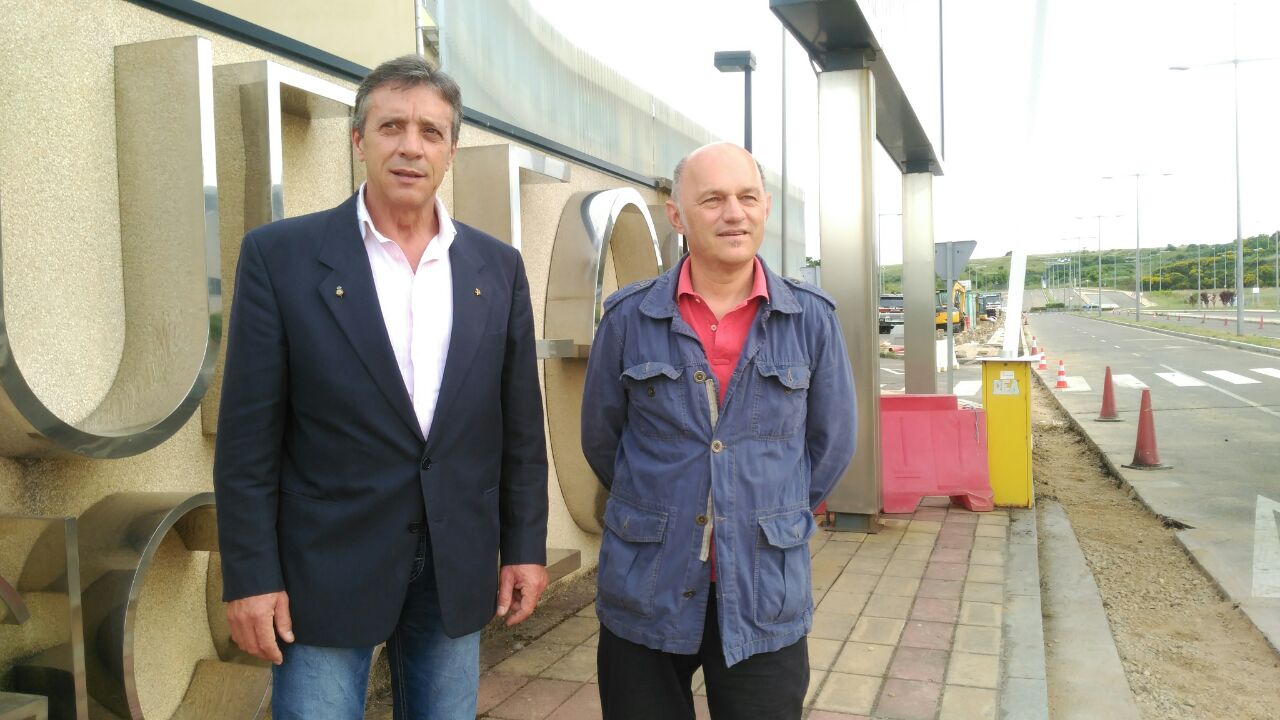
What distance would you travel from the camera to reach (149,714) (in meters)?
2.92

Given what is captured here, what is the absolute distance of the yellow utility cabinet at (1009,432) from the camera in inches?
319

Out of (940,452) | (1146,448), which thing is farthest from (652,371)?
(1146,448)

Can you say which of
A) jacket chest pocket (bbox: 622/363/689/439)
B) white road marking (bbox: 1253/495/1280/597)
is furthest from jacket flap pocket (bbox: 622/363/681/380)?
white road marking (bbox: 1253/495/1280/597)

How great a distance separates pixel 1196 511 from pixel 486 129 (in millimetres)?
6436

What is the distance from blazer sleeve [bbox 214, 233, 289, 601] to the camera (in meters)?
1.94

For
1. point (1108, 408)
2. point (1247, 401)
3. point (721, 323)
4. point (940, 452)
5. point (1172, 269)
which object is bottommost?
point (1247, 401)

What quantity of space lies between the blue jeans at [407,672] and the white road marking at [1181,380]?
19891 millimetres

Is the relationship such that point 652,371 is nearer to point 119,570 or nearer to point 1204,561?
point 119,570

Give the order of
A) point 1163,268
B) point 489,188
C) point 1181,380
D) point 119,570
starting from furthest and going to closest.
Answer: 1. point 1163,268
2. point 1181,380
3. point 489,188
4. point 119,570

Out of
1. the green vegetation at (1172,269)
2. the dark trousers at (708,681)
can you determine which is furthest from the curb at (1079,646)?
the green vegetation at (1172,269)

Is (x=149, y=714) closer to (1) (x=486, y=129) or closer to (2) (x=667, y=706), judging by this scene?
(2) (x=667, y=706)

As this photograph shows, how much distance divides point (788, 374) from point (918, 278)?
935 cm

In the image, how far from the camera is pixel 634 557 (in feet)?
7.38

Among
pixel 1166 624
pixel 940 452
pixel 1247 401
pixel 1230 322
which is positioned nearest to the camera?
pixel 1166 624
